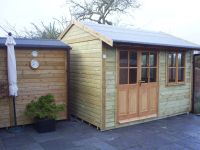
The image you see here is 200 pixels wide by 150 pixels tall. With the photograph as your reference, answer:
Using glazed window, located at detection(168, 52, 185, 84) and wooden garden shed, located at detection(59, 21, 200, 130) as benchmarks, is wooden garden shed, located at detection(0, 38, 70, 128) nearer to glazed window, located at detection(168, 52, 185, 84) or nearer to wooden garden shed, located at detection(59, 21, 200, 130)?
wooden garden shed, located at detection(59, 21, 200, 130)

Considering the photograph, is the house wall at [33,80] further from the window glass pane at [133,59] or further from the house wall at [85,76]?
the window glass pane at [133,59]

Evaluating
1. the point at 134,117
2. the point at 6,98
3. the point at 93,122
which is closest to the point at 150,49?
the point at 134,117

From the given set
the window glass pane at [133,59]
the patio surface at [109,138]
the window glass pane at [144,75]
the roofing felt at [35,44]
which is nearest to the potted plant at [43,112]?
the patio surface at [109,138]

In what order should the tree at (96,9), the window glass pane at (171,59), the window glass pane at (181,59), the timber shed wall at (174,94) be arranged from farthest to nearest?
the tree at (96,9) < the window glass pane at (181,59) < the window glass pane at (171,59) < the timber shed wall at (174,94)

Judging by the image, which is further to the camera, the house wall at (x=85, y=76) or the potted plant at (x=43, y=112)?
the house wall at (x=85, y=76)

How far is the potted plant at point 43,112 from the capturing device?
5723 mm

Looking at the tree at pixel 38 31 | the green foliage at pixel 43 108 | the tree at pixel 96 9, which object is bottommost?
the green foliage at pixel 43 108

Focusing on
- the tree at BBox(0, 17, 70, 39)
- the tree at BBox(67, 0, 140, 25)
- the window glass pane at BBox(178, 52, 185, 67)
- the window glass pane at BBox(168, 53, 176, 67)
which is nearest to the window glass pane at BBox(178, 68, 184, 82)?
the window glass pane at BBox(178, 52, 185, 67)

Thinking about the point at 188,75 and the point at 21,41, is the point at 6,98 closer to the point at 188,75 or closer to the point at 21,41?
the point at 21,41

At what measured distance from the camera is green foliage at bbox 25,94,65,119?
18.9 ft

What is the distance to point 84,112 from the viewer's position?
260 inches

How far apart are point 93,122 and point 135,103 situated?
1.21 metres

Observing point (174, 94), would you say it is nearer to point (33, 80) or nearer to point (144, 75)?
point (144, 75)

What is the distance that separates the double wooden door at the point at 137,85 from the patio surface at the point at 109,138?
14.7 inches
